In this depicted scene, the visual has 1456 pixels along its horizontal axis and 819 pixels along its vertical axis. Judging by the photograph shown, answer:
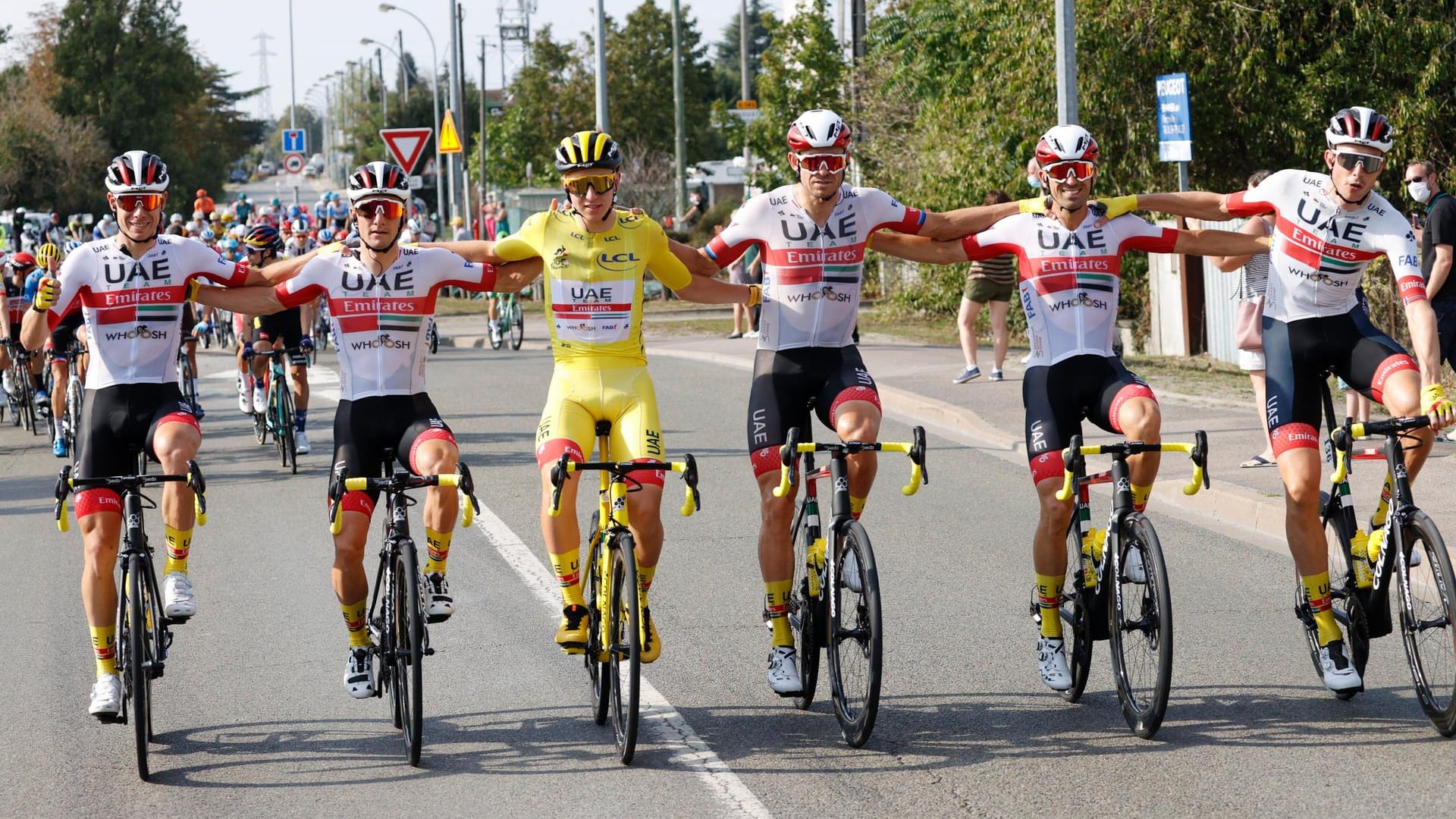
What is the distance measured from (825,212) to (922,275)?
18175 millimetres

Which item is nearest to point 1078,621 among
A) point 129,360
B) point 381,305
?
point 381,305

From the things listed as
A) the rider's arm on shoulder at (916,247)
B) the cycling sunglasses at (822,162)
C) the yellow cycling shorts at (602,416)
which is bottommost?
the yellow cycling shorts at (602,416)

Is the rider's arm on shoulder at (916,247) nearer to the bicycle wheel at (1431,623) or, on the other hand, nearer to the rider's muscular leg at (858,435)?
the rider's muscular leg at (858,435)

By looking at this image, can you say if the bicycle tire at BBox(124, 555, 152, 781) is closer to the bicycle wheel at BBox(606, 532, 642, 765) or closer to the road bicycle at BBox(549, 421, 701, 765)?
the road bicycle at BBox(549, 421, 701, 765)

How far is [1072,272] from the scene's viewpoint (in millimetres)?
7027

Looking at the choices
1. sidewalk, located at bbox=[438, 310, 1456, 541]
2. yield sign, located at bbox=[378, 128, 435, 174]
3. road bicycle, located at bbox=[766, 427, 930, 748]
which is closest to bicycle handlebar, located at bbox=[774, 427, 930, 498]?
road bicycle, located at bbox=[766, 427, 930, 748]

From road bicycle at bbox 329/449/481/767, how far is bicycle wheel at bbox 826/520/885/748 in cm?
141

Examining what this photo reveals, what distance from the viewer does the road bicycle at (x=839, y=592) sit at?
635 centimetres

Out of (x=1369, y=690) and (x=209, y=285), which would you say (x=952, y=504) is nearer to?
(x=1369, y=690)

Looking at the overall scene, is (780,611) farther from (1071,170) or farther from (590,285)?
(1071,170)

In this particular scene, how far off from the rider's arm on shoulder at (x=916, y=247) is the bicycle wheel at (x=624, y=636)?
1.82 m

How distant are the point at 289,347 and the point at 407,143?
11871mm

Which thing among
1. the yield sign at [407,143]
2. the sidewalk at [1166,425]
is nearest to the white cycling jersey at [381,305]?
the sidewalk at [1166,425]

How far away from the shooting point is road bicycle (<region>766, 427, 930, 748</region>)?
6.35 metres
